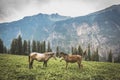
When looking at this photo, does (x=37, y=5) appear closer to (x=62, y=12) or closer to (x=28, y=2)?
(x=28, y=2)

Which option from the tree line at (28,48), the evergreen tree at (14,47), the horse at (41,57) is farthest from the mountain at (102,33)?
the evergreen tree at (14,47)

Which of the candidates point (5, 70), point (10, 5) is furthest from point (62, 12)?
point (5, 70)

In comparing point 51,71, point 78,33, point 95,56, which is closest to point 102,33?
point 78,33

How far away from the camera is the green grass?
6839 millimetres

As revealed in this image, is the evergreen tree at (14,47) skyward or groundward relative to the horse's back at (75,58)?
skyward

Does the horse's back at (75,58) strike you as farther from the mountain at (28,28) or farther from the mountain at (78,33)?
the mountain at (28,28)

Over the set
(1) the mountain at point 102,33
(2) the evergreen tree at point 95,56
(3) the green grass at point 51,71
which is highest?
(1) the mountain at point 102,33

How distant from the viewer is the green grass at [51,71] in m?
6.84

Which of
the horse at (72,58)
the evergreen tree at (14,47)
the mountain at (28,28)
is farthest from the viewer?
the mountain at (28,28)

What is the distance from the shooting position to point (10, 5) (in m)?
9.18

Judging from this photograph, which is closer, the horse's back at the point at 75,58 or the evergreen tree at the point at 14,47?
the horse's back at the point at 75,58

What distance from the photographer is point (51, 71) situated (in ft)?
24.4

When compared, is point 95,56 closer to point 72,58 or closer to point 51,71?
point 72,58

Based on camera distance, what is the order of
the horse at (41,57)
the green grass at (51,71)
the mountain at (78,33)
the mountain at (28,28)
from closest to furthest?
the green grass at (51,71) < the horse at (41,57) < the mountain at (28,28) < the mountain at (78,33)
